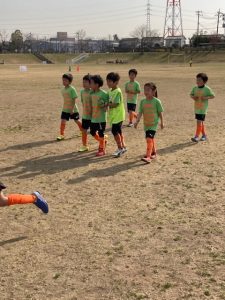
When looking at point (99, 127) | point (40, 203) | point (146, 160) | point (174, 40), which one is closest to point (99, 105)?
point (99, 127)

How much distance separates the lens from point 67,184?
21.4 ft

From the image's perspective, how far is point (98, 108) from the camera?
8062 millimetres

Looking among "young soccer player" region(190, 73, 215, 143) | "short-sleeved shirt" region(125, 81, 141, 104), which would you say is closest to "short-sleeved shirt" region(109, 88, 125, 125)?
"young soccer player" region(190, 73, 215, 143)

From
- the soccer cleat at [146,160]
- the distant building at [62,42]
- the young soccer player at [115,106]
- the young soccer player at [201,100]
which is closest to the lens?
the soccer cleat at [146,160]

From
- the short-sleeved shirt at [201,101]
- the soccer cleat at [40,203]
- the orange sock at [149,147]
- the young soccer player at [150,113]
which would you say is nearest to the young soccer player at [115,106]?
the young soccer player at [150,113]

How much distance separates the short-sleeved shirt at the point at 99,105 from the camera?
8.01m

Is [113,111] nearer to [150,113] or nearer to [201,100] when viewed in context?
[150,113]

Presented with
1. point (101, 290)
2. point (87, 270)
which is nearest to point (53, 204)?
point (87, 270)

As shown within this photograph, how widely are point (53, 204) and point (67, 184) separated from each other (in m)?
0.90

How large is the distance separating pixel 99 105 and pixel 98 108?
0.07 m

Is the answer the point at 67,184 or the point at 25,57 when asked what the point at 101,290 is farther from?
the point at 25,57

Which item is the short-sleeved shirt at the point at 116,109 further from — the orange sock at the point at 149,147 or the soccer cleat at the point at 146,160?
the soccer cleat at the point at 146,160

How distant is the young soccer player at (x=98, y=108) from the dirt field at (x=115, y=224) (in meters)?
0.42

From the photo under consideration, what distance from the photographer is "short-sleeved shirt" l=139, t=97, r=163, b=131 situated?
7.93 metres
